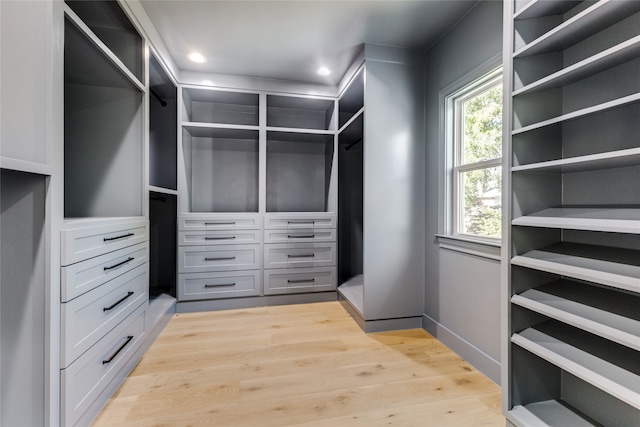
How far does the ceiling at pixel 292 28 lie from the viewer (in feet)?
5.81

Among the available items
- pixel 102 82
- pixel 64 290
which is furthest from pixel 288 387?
pixel 102 82

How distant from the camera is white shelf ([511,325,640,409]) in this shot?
0.85 m

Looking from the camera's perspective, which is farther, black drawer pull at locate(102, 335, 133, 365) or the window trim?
the window trim

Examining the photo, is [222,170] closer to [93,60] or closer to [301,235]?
[301,235]

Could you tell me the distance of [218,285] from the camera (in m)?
2.69

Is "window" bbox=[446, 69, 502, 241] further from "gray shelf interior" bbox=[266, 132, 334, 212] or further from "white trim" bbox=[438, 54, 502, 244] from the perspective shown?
"gray shelf interior" bbox=[266, 132, 334, 212]

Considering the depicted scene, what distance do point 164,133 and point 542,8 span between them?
299 centimetres

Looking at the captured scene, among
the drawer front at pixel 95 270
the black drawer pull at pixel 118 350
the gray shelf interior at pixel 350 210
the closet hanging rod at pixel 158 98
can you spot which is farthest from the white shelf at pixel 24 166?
the gray shelf interior at pixel 350 210

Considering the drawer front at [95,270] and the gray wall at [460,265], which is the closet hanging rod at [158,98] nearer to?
the drawer front at [95,270]

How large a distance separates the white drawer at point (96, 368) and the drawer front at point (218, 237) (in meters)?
0.89

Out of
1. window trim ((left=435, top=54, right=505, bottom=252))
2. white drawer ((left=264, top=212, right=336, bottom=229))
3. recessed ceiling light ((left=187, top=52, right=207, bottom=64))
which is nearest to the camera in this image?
window trim ((left=435, top=54, right=505, bottom=252))

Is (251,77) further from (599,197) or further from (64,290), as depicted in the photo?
(599,197)

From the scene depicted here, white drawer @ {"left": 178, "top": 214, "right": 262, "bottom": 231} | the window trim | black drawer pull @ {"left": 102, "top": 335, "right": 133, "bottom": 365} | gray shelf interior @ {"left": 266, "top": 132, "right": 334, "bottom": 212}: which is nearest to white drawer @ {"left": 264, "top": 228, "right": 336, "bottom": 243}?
white drawer @ {"left": 178, "top": 214, "right": 262, "bottom": 231}

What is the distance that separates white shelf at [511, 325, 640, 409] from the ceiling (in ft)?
6.58
